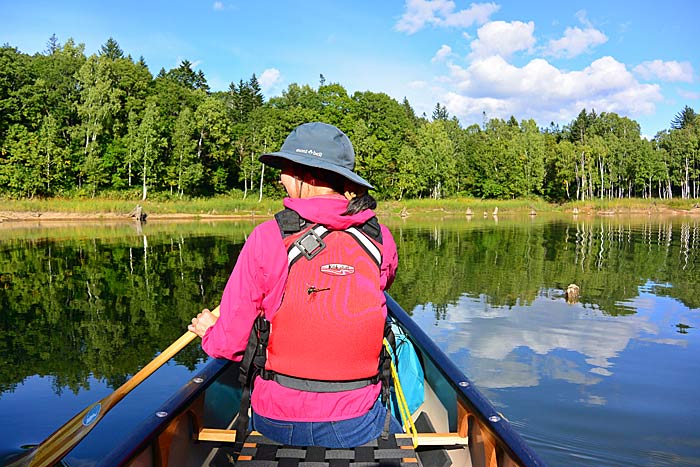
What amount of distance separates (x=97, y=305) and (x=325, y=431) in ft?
28.7

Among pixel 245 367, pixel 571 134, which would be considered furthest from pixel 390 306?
pixel 571 134

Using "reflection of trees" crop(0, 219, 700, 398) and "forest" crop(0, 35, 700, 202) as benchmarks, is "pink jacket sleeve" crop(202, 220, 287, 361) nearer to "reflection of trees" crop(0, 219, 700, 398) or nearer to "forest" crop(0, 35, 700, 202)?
"reflection of trees" crop(0, 219, 700, 398)

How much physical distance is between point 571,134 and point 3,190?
67.7 metres

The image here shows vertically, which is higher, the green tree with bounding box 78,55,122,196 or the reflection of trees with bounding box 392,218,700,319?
the green tree with bounding box 78,55,122,196

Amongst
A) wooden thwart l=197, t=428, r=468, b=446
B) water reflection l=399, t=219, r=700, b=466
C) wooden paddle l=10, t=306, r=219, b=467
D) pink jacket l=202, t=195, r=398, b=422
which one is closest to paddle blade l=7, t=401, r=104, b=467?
wooden paddle l=10, t=306, r=219, b=467

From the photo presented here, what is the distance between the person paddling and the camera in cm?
210

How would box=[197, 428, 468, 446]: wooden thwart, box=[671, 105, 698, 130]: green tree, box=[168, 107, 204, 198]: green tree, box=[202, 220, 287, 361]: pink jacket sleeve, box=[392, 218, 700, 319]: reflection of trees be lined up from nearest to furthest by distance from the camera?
1. box=[202, 220, 287, 361]: pink jacket sleeve
2. box=[197, 428, 468, 446]: wooden thwart
3. box=[392, 218, 700, 319]: reflection of trees
4. box=[168, 107, 204, 198]: green tree
5. box=[671, 105, 698, 130]: green tree

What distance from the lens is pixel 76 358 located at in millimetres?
6723

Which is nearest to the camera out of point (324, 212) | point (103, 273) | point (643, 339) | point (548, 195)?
point (324, 212)

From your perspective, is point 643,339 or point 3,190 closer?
point 643,339

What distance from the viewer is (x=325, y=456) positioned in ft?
7.02

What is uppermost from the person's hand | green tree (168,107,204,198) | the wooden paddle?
green tree (168,107,204,198)

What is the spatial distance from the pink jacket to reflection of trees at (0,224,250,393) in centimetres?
427

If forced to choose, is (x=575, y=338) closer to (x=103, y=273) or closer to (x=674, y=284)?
(x=674, y=284)
